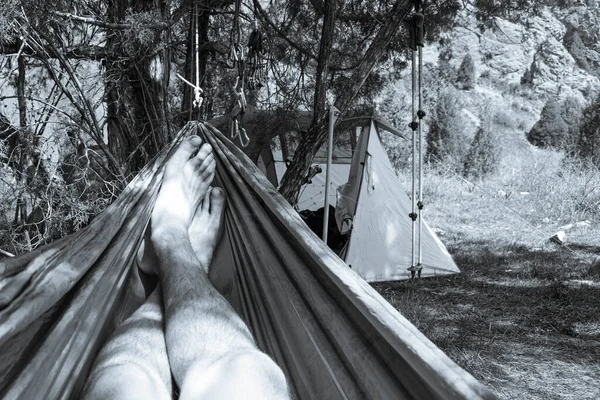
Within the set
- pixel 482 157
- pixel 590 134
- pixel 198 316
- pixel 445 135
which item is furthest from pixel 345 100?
pixel 445 135

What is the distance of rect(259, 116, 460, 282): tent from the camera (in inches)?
144

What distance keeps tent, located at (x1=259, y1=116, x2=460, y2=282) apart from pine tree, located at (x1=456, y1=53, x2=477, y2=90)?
54.3ft

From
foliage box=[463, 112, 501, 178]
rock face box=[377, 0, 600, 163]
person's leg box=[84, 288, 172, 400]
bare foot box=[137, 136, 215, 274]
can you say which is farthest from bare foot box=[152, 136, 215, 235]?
rock face box=[377, 0, 600, 163]

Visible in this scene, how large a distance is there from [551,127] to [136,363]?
15.5 m

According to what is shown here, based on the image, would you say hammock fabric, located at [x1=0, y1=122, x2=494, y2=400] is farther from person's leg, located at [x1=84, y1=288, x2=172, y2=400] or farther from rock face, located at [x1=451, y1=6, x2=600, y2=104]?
rock face, located at [x1=451, y1=6, x2=600, y2=104]

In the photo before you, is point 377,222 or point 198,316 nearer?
point 198,316

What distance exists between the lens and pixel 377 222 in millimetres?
3727

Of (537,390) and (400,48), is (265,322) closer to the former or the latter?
(537,390)

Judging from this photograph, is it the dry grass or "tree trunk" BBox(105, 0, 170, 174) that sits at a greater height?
"tree trunk" BBox(105, 0, 170, 174)

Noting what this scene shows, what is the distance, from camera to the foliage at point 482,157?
957 cm

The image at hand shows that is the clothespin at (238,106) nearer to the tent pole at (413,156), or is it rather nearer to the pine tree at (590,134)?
the tent pole at (413,156)

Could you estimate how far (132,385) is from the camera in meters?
0.86

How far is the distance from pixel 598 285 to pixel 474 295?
2.37 feet

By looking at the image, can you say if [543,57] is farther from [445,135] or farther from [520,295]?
[520,295]
